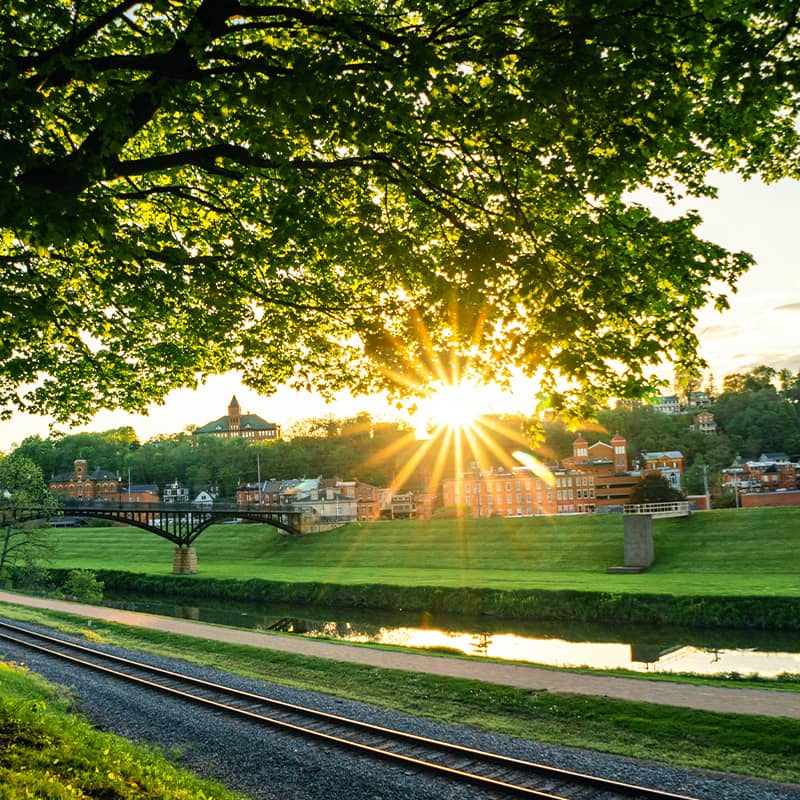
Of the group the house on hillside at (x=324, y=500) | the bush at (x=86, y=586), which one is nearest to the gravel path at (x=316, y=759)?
the bush at (x=86, y=586)

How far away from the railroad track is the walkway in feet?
21.0

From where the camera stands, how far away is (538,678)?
66.4 ft

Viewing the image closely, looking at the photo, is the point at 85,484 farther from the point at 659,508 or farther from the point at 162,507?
the point at 659,508

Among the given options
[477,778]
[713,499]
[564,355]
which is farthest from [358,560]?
[564,355]

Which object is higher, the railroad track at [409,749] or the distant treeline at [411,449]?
the distant treeline at [411,449]

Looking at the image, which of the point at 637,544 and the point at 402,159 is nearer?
the point at 402,159

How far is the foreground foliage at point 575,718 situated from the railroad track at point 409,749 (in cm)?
250

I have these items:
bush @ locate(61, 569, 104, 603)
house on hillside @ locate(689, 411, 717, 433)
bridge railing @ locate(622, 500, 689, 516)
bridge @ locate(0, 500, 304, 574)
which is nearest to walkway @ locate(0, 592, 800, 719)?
bush @ locate(61, 569, 104, 603)

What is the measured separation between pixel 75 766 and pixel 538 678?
13915 mm

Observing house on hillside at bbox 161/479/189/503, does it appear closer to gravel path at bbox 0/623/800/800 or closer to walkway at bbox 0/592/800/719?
walkway at bbox 0/592/800/719

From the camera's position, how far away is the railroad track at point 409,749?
10.7 metres

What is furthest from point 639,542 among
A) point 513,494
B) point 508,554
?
point 513,494

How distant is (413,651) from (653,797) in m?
16.1

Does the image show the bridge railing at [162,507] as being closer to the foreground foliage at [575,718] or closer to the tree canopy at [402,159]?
the foreground foliage at [575,718]
